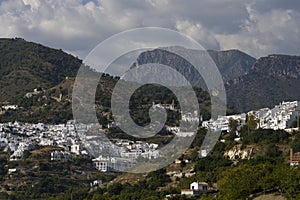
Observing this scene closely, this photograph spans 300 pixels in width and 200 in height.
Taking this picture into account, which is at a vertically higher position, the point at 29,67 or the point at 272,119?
the point at 29,67

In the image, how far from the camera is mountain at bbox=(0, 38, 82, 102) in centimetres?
8950

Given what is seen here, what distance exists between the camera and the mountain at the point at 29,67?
3524 inches

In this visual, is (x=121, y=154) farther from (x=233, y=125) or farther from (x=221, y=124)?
(x=221, y=124)

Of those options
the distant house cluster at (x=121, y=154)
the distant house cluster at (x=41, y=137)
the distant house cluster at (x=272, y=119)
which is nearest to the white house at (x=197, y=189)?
the distant house cluster at (x=121, y=154)

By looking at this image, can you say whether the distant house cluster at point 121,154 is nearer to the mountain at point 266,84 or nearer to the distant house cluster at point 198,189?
the distant house cluster at point 198,189

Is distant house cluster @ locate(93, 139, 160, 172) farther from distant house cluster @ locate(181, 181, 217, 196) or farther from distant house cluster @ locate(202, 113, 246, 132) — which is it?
distant house cluster @ locate(181, 181, 217, 196)

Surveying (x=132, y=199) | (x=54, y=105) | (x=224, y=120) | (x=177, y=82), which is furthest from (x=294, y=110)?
(x=54, y=105)

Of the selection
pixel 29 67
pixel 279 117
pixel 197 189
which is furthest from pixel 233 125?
pixel 29 67

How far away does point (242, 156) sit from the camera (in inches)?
1752

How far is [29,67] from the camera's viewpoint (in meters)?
95.9

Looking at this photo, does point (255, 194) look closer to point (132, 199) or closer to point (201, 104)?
point (132, 199)

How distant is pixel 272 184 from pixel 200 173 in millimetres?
10898

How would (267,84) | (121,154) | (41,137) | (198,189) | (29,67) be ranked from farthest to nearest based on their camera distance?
1. (267,84)
2. (29,67)
3. (41,137)
4. (121,154)
5. (198,189)

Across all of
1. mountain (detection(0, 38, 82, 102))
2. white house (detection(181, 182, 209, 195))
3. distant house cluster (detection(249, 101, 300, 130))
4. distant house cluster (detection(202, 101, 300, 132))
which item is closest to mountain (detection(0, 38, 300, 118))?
mountain (detection(0, 38, 82, 102))
